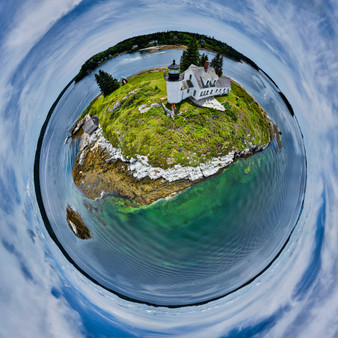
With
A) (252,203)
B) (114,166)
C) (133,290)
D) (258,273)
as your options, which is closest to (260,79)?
(252,203)

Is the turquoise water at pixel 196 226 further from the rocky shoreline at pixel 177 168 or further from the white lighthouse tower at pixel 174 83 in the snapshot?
the white lighthouse tower at pixel 174 83

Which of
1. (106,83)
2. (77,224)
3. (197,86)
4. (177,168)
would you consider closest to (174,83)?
(197,86)

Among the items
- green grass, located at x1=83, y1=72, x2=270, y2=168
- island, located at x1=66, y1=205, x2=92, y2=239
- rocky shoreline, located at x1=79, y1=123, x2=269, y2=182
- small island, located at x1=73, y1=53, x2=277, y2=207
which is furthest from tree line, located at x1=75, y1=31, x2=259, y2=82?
island, located at x1=66, y1=205, x2=92, y2=239

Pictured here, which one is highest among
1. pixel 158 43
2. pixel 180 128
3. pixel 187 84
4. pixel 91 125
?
pixel 158 43

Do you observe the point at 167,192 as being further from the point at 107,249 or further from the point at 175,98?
the point at 175,98

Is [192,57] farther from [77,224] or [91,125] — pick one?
[77,224]

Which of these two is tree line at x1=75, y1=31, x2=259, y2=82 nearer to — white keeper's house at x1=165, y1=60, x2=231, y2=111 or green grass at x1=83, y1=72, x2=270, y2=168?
green grass at x1=83, y1=72, x2=270, y2=168
